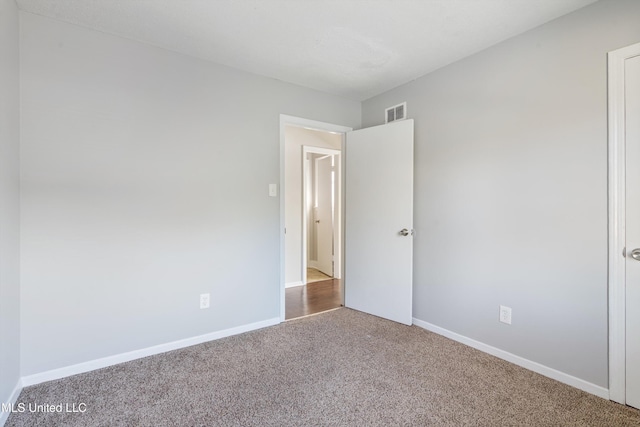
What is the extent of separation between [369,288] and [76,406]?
8.20ft

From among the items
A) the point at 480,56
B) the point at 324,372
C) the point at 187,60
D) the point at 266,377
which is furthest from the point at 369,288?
the point at 187,60

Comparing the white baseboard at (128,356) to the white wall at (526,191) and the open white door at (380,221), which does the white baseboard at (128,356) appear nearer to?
the open white door at (380,221)

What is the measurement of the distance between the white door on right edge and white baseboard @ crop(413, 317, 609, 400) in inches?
6.0

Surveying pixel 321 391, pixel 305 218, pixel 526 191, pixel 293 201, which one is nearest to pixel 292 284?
pixel 305 218

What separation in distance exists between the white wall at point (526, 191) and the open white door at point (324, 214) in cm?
232

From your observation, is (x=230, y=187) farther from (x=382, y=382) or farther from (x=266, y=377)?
(x=382, y=382)

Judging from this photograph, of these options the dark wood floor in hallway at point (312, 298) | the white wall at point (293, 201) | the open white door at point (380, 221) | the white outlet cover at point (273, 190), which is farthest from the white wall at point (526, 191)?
the white wall at point (293, 201)

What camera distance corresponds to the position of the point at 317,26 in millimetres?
2053

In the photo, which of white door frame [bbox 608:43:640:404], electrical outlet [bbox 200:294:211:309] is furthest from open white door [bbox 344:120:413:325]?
electrical outlet [bbox 200:294:211:309]

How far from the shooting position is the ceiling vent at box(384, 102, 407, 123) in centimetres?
303

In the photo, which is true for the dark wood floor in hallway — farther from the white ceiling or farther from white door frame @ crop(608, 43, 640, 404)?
the white ceiling

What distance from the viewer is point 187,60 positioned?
8.00 feet

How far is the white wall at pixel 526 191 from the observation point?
1.82 meters

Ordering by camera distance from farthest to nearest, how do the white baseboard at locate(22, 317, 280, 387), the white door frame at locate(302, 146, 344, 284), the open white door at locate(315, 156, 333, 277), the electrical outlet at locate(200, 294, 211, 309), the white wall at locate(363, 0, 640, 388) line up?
the open white door at locate(315, 156, 333, 277) → the white door frame at locate(302, 146, 344, 284) → the electrical outlet at locate(200, 294, 211, 309) → the white baseboard at locate(22, 317, 280, 387) → the white wall at locate(363, 0, 640, 388)
